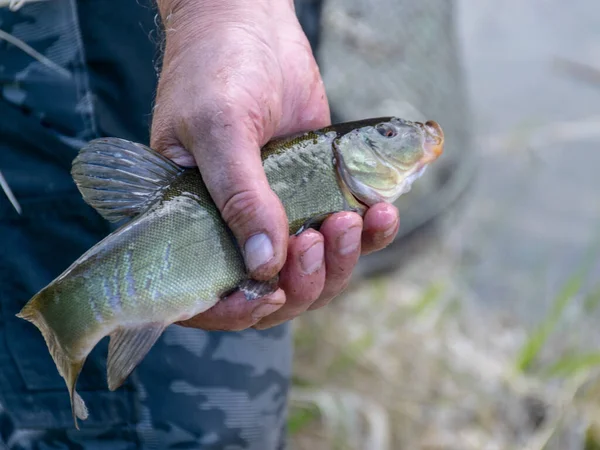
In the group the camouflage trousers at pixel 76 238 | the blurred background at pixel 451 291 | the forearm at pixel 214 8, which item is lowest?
the blurred background at pixel 451 291

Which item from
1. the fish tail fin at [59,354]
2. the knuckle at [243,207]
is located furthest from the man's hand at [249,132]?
the fish tail fin at [59,354]

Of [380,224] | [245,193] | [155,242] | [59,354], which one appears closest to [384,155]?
[380,224]

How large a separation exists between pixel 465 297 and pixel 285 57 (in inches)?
106

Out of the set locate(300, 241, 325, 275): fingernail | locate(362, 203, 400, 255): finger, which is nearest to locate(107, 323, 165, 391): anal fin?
locate(300, 241, 325, 275): fingernail

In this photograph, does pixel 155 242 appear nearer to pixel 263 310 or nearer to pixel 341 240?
pixel 263 310

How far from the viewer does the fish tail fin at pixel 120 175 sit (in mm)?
1778

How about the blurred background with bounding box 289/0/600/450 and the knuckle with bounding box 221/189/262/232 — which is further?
the blurred background with bounding box 289/0/600/450

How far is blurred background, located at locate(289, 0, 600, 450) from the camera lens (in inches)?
123

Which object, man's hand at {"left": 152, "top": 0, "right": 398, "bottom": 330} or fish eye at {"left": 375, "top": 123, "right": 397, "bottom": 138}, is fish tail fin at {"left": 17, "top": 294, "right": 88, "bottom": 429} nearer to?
man's hand at {"left": 152, "top": 0, "right": 398, "bottom": 330}

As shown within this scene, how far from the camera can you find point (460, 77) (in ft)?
12.9

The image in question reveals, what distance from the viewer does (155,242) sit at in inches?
67.4

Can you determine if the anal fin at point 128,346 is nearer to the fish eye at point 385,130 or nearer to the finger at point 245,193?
the finger at point 245,193

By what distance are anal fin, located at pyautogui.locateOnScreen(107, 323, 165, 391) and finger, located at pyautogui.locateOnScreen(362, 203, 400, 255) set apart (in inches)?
22.7

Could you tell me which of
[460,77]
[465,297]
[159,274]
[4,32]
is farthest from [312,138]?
[465,297]
